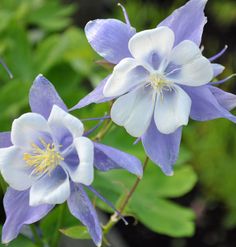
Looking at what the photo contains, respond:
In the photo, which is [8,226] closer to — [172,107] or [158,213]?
[172,107]

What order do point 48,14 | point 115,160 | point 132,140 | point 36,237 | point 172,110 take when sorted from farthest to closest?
1. point 48,14
2. point 132,140
3. point 36,237
4. point 172,110
5. point 115,160

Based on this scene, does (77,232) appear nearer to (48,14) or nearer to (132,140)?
(132,140)

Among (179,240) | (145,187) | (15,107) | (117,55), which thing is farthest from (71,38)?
(117,55)

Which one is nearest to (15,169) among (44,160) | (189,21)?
(44,160)

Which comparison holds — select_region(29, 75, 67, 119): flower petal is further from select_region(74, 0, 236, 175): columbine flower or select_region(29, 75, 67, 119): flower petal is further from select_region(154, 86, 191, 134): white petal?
select_region(154, 86, 191, 134): white petal

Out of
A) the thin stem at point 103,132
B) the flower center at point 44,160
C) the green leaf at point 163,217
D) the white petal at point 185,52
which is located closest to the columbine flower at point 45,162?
the flower center at point 44,160

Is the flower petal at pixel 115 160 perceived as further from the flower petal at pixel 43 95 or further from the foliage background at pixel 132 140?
the foliage background at pixel 132 140
